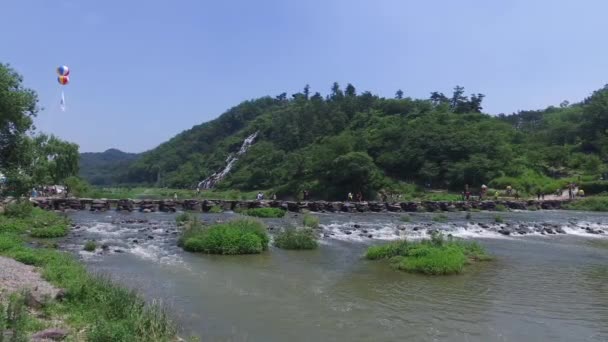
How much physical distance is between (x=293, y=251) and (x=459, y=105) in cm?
11361

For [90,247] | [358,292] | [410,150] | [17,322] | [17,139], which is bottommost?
[358,292]

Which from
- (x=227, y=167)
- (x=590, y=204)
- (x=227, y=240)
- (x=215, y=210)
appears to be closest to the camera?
(x=227, y=240)

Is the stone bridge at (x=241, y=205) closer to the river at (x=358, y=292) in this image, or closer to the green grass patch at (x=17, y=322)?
the river at (x=358, y=292)

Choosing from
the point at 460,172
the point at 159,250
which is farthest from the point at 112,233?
the point at 460,172

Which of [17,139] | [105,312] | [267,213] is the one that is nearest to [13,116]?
[17,139]

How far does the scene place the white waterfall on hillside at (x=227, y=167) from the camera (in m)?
137

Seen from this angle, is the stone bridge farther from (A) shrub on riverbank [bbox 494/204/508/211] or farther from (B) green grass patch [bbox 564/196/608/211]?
(B) green grass patch [bbox 564/196/608/211]

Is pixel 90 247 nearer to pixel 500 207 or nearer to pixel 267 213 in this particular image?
pixel 267 213

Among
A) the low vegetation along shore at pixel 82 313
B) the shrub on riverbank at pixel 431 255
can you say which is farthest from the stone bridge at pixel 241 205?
the low vegetation along shore at pixel 82 313

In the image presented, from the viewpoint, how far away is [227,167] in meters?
143

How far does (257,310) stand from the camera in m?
14.2

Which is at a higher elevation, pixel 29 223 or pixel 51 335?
pixel 29 223

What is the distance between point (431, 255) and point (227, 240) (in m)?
9.33

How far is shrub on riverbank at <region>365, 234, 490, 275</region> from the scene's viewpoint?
1961 centimetres
